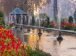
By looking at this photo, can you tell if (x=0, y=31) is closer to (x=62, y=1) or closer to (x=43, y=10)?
(x=62, y=1)

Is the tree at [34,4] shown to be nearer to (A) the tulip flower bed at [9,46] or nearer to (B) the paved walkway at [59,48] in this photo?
(B) the paved walkway at [59,48]

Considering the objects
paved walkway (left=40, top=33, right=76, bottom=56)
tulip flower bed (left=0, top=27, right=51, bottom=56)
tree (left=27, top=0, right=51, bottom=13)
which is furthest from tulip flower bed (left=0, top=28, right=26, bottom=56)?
tree (left=27, top=0, right=51, bottom=13)

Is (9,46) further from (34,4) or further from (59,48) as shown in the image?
(34,4)

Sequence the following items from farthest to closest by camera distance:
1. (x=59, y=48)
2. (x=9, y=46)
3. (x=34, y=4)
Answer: (x=34, y=4), (x=59, y=48), (x=9, y=46)

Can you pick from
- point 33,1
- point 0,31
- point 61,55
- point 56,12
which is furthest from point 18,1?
point 0,31

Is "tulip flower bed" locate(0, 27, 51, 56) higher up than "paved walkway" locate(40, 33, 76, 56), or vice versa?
"tulip flower bed" locate(0, 27, 51, 56)

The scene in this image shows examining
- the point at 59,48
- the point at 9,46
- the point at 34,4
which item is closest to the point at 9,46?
the point at 9,46

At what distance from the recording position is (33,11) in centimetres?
4841

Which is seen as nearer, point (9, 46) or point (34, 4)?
point (9, 46)

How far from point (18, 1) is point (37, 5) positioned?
259 cm

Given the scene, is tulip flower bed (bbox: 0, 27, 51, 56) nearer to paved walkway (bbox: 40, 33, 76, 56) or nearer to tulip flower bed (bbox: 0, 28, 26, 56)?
tulip flower bed (bbox: 0, 28, 26, 56)

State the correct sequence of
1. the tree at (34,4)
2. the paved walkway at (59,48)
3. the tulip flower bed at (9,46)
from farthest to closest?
the tree at (34,4)
the paved walkway at (59,48)
the tulip flower bed at (9,46)

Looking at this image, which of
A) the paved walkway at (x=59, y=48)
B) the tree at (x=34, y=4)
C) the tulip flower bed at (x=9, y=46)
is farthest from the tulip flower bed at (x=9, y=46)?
the tree at (x=34, y=4)

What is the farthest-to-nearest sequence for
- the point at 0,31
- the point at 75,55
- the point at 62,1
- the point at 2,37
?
the point at 62,1
the point at 75,55
the point at 0,31
the point at 2,37
